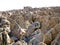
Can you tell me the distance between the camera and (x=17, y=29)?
25.6 metres

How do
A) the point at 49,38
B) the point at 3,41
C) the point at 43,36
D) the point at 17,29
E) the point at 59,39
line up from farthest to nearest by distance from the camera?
the point at 17,29 < the point at 3,41 < the point at 43,36 < the point at 49,38 < the point at 59,39

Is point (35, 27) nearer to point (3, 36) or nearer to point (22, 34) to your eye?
point (22, 34)

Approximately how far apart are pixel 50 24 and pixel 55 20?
603 millimetres

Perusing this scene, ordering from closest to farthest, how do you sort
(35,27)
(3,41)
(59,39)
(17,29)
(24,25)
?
(59,39) → (3,41) → (35,27) → (17,29) → (24,25)

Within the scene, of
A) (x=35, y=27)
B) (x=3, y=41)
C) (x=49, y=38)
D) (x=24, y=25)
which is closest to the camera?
(x=49, y=38)

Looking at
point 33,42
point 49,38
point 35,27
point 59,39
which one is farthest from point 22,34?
point 59,39

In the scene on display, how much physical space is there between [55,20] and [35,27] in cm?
545

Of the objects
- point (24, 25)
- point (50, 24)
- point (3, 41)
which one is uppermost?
point (50, 24)

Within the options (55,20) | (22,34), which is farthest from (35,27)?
(55,20)

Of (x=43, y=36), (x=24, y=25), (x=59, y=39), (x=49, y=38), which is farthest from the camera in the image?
(x=24, y=25)

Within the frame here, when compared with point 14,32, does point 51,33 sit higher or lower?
higher

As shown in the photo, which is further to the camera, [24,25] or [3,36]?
[24,25]

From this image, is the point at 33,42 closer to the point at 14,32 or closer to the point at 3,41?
the point at 3,41

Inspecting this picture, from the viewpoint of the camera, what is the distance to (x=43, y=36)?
542 inches
